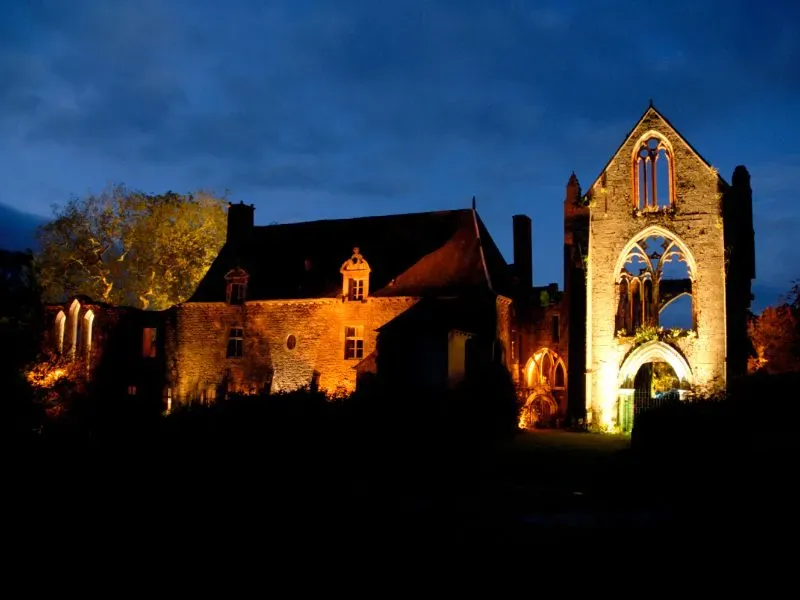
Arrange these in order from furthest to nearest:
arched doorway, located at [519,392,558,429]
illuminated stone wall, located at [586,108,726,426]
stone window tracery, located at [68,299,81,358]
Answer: stone window tracery, located at [68,299,81,358] → arched doorway, located at [519,392,558,429] → illuminated stone wall, located at [586,108,726,426]

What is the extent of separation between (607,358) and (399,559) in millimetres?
19977

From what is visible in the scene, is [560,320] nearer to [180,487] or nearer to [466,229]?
[466,229]

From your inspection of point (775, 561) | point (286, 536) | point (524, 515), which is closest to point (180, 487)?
point (286, 536)

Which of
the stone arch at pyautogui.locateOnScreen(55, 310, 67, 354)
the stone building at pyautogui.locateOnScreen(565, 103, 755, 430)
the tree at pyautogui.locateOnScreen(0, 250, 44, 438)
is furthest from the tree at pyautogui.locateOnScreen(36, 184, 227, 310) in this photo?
the tree at pyautogui.locateOnScreen(0, 250, 44, 438)

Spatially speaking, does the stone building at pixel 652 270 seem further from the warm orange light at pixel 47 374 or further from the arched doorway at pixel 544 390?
the warm orange light at pixel 47 374

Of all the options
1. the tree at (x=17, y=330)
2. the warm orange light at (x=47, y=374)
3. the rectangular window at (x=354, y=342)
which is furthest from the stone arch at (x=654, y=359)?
the warm orange light at (x=47, y=374)

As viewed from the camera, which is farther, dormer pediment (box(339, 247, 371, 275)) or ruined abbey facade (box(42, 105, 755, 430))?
dormer pediment (box(339, 247, 371, 275))

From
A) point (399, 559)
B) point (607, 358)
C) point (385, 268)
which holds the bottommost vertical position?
point (399, 559)

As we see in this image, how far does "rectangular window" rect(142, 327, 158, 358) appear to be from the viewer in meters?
32.4

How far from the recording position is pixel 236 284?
99.4 feet

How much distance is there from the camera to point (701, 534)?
725cm

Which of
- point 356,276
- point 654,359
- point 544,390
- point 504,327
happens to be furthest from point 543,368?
point 356,276

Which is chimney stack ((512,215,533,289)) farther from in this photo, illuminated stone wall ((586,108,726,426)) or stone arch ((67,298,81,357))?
stone arch ((67,298,81,357))

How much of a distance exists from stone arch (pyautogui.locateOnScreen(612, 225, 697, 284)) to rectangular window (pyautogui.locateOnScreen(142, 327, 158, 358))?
20072mm
